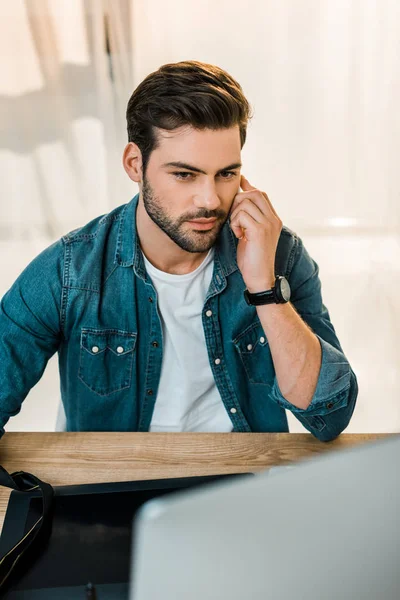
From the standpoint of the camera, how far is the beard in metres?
1.33

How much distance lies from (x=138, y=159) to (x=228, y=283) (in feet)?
0.99

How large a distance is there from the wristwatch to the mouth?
0.51ft

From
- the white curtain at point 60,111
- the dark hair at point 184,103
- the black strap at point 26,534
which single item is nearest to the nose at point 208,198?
the dark hair at point 184,103

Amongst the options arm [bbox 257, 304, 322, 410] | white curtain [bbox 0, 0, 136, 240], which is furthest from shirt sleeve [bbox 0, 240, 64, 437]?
white curtain [bbox 0, 0, 136, 240]

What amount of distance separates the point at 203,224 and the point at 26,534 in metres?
0.63

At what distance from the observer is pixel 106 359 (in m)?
1.38

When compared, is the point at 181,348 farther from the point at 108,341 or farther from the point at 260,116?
the point at 260,116

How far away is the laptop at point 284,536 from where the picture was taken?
37 centimetres

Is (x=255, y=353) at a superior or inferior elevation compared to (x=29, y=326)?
inferior

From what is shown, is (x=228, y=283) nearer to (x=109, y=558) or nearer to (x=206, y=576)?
(x=109, y=558)

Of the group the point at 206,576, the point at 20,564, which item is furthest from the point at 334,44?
the point at 206,576

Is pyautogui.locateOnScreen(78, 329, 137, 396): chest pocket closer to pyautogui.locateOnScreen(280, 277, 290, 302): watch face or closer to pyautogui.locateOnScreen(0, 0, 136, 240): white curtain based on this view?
pyautogui.locateOnScreen(280, 277, 290, 302): watch face

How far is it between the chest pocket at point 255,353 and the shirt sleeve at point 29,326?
36 centimetres

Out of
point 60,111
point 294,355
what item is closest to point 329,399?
point 294,355
